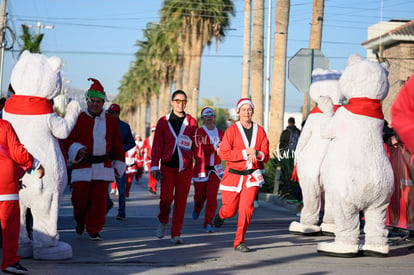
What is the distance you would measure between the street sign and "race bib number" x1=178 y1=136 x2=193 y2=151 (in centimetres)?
674

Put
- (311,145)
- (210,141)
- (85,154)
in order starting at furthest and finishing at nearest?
(210,141)
(311,145)
(85,154)

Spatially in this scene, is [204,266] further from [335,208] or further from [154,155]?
[154,155]

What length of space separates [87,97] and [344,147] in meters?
3.46

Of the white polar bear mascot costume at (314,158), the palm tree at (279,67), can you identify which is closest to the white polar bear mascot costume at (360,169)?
the white polar bear mascot costume at (314,158)

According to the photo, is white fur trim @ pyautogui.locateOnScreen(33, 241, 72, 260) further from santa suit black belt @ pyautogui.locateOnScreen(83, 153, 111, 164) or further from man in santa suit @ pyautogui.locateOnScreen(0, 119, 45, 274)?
santa suit black belt @ pyautogui.locateOnScreen(83, 153, 111, 164)

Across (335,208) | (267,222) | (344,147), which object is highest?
(344,147)

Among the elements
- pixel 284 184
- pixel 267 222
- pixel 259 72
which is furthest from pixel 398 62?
pixel 267 222

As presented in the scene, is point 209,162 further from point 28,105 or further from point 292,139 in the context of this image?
point 292,139

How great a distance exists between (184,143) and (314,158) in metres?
1.94

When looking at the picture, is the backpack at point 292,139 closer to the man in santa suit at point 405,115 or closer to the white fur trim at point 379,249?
the white fur trim at point 379,249

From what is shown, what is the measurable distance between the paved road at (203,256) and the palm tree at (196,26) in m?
30.5

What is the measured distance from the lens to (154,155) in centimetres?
1021

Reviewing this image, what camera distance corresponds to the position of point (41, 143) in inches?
320

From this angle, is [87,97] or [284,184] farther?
[284,184]
